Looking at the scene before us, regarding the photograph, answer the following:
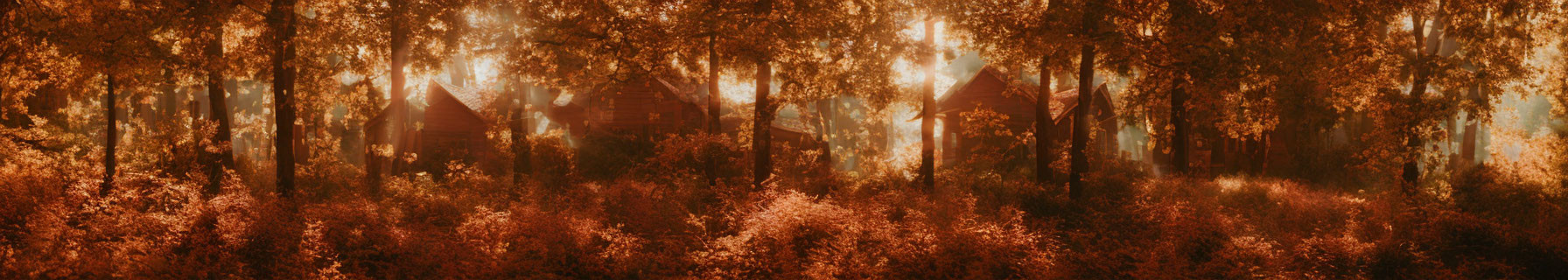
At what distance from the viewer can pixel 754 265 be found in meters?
13.2

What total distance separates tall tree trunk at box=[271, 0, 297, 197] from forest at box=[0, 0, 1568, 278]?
0.06m

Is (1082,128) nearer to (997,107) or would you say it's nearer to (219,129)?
(997,107)

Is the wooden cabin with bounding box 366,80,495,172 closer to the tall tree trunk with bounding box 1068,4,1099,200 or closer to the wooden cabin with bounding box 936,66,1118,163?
the wooden cabin with bounding box 936,66,1118,163

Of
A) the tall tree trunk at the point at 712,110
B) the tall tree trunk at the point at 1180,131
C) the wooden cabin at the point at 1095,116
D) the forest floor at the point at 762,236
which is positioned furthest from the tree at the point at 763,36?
the wooden cabin at the point at 1095,116

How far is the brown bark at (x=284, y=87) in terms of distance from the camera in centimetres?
2006

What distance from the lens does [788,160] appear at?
90.7 feet

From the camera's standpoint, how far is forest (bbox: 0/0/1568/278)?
1380cm

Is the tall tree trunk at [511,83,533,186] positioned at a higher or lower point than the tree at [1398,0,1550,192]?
lower

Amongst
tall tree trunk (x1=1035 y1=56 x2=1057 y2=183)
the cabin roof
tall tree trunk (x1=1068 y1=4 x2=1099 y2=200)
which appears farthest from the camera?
the cabin roof

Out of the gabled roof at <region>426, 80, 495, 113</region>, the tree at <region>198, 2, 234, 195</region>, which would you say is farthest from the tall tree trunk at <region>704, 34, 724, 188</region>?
the gabled roof at <region>426, 80, 495, 113</region>

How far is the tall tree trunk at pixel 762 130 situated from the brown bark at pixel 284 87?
11086 mm

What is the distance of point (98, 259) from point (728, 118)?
94.0 ft

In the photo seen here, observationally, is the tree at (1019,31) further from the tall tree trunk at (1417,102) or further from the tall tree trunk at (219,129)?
the tall tree trunk at (219,129)

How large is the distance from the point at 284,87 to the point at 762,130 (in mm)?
11476
